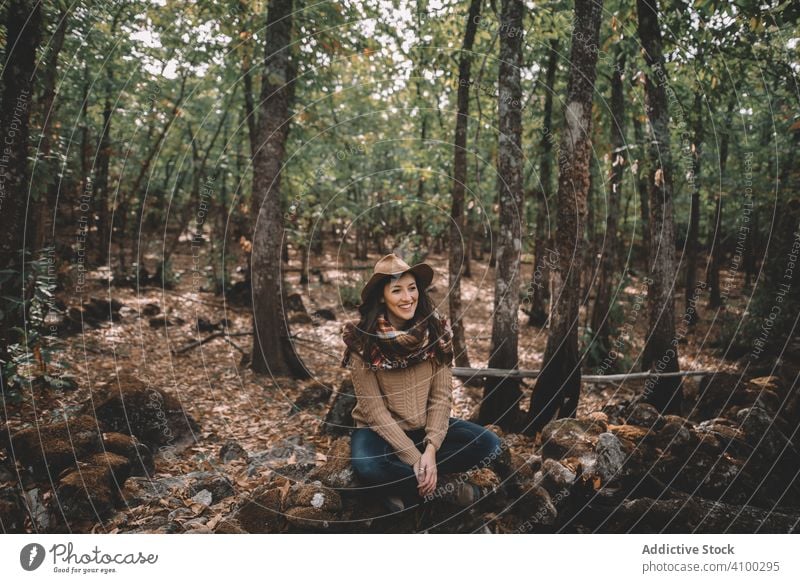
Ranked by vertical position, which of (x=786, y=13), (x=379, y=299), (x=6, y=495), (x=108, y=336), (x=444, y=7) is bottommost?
(x=6, y=495)

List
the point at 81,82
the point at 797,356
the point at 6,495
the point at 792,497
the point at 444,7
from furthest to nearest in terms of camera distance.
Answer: the point at 81,82 < the point at 444,7 < the point at 797,356 < the point at 792,497 < the point at 6,495

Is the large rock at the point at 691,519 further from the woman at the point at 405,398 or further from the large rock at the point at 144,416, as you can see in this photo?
the large rock at the point at 144,416

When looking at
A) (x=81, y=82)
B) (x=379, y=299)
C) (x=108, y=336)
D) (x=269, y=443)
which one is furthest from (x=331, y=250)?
(x=379, y=299)

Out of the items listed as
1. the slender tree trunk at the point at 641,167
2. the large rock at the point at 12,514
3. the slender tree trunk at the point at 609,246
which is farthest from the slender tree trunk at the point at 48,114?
the slender tree trunk at the point at 609,246

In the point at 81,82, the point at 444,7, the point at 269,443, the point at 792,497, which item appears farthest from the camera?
the point at 81,82

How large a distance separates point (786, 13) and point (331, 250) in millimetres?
23761

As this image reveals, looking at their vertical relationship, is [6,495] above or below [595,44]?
below

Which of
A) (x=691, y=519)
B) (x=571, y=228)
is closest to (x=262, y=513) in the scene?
(x=691, y=519)

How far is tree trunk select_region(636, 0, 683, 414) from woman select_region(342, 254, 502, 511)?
3.84 m

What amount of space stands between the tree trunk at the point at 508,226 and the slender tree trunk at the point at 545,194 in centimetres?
358

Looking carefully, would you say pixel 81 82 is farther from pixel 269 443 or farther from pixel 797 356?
pixel 797 356

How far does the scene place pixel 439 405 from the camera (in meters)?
3.35

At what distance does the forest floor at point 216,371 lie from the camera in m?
5.12
